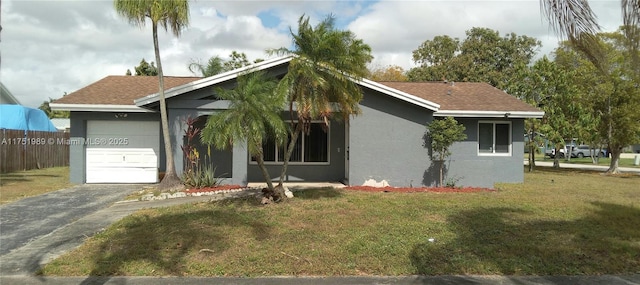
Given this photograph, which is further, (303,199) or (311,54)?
(303,199)

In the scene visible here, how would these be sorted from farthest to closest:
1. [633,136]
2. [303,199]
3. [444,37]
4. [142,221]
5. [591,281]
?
[444,37] → [633,136] → [303,199] → [142,221] → [591,281]

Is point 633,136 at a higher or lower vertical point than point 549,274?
higher

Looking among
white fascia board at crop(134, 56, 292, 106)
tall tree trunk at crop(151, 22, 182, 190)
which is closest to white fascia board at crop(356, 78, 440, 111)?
white fascia board at crop(134, 56, 292, 106)

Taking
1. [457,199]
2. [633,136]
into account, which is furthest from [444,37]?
[457,199]

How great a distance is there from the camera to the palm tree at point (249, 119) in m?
8.30

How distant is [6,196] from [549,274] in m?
12.9

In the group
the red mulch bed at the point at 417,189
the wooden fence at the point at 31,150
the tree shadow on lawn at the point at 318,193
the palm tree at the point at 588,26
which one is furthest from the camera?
the wooden fence at the point at 31,150

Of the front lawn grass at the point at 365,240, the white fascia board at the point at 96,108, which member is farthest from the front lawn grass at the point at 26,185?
the front lawn grass at the point at 365,240

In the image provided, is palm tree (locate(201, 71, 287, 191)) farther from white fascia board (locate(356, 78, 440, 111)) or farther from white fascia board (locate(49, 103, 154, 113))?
white fascia board (locate(49, 103, 154, 113))

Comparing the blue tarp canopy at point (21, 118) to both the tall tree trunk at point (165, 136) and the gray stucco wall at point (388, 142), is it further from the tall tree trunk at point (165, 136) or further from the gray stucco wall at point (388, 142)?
the gray stucco wall at point (388, 142)

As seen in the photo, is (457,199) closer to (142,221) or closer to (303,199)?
(303,199)

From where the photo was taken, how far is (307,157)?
15.1 m

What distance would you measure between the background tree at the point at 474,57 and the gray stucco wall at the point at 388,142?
26409mm

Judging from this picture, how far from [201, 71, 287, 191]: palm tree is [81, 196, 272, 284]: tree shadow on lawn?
4.71 feet
